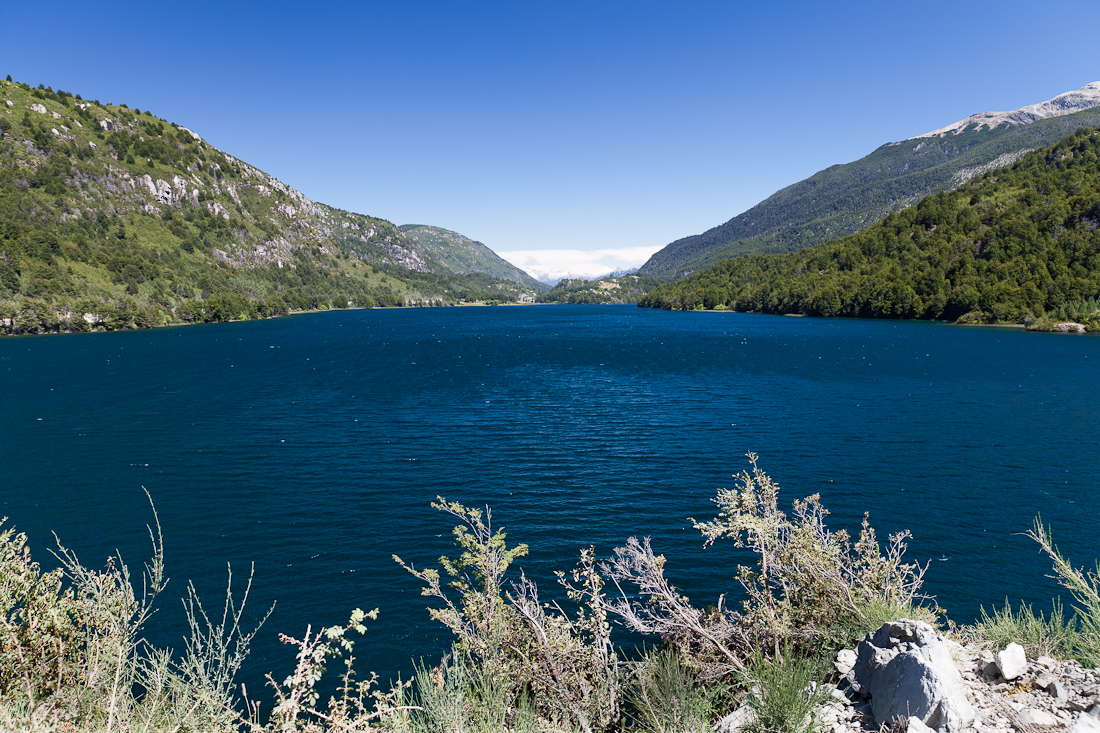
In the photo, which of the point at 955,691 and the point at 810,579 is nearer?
the point at 955,691

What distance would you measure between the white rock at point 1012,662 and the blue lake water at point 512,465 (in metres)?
13.1

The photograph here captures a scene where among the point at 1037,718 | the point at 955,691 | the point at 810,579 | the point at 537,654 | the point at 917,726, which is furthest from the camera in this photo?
the point at 810,579

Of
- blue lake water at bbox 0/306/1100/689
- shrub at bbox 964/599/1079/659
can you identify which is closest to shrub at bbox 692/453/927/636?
shrub at bbox 964/599/1079/659

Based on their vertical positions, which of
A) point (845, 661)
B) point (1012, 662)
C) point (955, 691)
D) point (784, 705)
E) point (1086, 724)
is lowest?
point (845, 661)

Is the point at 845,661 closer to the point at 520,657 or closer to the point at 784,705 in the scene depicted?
the point at 784,705

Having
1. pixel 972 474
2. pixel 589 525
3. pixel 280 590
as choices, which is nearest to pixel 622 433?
pixel 589 525

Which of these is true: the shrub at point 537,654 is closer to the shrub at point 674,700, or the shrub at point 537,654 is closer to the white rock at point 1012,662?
the shrub at point 674,700

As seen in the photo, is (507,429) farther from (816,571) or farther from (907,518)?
(816,571)

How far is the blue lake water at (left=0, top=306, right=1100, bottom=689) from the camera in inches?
967

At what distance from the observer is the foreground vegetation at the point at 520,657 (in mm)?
9648

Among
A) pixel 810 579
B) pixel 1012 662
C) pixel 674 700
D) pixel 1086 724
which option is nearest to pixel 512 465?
pixel 810 579

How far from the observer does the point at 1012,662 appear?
34.0 ft

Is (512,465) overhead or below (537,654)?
below

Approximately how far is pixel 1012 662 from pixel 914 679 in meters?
2.61
